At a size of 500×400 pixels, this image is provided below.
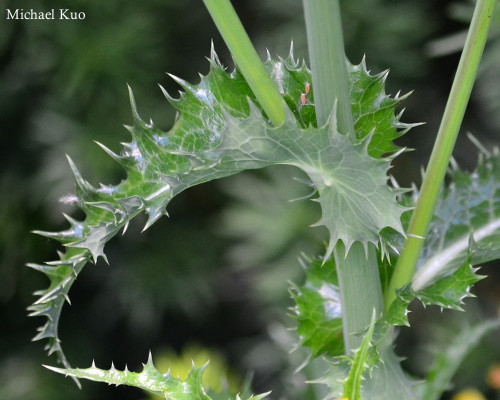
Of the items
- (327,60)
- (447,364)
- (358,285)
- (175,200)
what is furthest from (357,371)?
(175,200)

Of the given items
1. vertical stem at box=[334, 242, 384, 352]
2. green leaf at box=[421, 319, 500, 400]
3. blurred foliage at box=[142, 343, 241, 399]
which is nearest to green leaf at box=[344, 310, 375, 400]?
vertical stem at box=[334, 242, 384, 352]

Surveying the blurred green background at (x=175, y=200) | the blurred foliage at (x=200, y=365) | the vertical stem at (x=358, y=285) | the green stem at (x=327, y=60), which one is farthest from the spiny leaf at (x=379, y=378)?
the blurred green background at (x=175, y=200)

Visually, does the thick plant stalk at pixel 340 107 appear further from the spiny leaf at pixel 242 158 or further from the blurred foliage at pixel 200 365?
the blurred foliage at pixel 200 365

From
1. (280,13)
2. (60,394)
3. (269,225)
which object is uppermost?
(280,13)

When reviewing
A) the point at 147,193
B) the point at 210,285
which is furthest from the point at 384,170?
the point at 210,285

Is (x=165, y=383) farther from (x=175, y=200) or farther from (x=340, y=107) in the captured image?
(x=175, y=200)

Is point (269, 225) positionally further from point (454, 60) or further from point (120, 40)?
point (454, 60)

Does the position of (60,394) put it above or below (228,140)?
below

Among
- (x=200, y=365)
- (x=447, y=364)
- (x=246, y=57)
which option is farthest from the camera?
(x=200, y=365)
